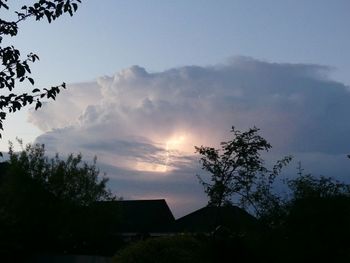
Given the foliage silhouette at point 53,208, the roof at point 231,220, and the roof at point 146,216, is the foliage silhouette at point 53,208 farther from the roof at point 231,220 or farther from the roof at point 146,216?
the roof at point 146,216

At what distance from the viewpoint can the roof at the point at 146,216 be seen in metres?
53.6

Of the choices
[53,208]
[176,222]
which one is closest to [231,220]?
[53,208]

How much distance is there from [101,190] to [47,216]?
4.96m

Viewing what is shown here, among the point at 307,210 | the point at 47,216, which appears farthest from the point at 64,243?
the point at 307,210

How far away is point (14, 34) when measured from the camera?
30.8 ft

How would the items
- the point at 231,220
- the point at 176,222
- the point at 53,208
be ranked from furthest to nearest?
the point at 176,222
the point at 53,208
the point at 231,220

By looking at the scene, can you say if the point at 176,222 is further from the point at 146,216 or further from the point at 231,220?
the point at 231,220

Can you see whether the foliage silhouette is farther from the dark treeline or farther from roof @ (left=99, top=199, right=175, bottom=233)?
roof @ (left=99, top=199, right=175, bottom=233)

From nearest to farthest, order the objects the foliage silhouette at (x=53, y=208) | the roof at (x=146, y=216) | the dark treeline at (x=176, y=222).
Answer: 1. the dark treeline at (x=176, y=222)
2. the foliage silhouette at (x=53, y=208)
3. the roof at (x=146, y=216)

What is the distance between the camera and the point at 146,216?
5616 cm

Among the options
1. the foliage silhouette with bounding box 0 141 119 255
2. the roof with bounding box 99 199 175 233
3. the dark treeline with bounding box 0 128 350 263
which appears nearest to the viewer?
the dark treeline with bounding box 0 128 350 263

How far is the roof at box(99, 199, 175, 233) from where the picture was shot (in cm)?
5362

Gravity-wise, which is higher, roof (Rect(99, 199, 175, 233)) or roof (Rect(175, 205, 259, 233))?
roof (Rect(99, 199, 175, 233))

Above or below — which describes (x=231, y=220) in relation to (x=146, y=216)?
below
